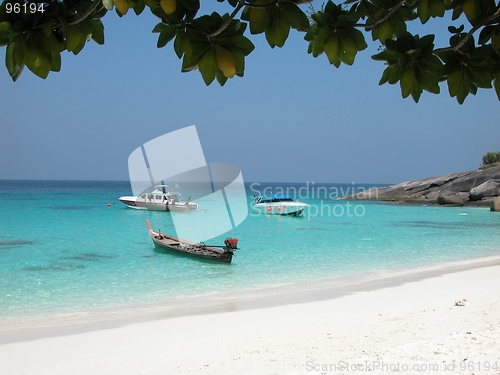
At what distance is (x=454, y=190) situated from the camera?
159ft

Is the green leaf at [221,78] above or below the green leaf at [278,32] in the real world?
below

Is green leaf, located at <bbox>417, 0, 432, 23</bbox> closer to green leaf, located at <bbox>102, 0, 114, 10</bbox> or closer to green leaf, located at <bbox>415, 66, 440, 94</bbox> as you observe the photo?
green leaf, located at <bbox>415, 66, 440, 94</bbox>

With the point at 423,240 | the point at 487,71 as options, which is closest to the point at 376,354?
the point at 487,71

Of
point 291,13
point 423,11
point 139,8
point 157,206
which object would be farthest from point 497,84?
point 157,206

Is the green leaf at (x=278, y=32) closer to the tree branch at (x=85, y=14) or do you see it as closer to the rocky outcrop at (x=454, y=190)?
the tree branch at (x=85, y=14)

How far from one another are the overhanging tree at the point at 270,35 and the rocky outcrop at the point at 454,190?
47343 millimetres

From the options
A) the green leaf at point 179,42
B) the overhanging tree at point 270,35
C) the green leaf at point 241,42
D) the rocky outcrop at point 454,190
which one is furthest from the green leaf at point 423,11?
the rocky outcrop at point 454,190

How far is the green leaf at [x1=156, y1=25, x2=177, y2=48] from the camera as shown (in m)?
1.05

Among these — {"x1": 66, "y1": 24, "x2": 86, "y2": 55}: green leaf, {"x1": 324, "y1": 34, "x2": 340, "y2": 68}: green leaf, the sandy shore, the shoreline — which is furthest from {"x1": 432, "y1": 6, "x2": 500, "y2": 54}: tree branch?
the shoreline

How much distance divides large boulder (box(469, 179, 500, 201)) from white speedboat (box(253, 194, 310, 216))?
67.3 feet

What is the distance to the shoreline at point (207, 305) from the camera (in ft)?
27.1

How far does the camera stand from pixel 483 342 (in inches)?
215
